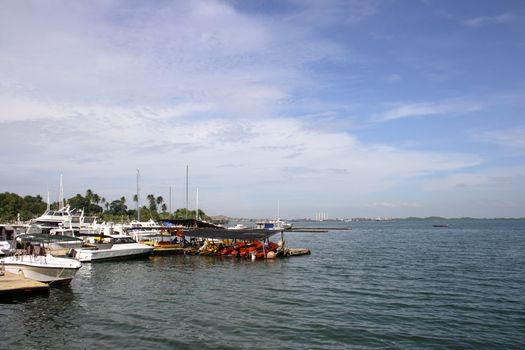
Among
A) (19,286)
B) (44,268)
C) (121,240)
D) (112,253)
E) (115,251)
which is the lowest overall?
(112,253)

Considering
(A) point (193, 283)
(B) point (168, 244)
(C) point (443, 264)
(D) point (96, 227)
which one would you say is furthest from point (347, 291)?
(D) point (96, 227)

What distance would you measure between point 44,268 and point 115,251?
17364mm

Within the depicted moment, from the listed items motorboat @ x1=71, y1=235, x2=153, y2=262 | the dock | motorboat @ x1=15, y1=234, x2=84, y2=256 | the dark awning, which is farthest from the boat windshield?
the dock

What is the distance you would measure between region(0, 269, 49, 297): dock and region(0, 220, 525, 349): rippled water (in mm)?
595

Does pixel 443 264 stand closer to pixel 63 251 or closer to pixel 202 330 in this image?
pixel 202 330

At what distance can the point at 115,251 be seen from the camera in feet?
145

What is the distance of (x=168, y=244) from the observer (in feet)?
177

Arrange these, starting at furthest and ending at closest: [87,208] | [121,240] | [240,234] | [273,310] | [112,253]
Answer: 1. [87,208]
2. [240,234]
3. [121,240]
4. [112,253]
5. [273,310]

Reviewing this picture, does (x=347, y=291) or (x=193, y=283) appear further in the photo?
(x=193, y=283)

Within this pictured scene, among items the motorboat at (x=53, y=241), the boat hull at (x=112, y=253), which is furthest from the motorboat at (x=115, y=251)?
the motorboat at (x=53, y=241)

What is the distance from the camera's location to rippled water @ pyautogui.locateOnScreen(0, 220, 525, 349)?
1772 cm

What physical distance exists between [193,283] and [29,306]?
452 inches

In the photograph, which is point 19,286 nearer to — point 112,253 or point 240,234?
point 112,253

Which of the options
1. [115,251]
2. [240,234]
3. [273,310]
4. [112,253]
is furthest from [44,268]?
[240,234]
